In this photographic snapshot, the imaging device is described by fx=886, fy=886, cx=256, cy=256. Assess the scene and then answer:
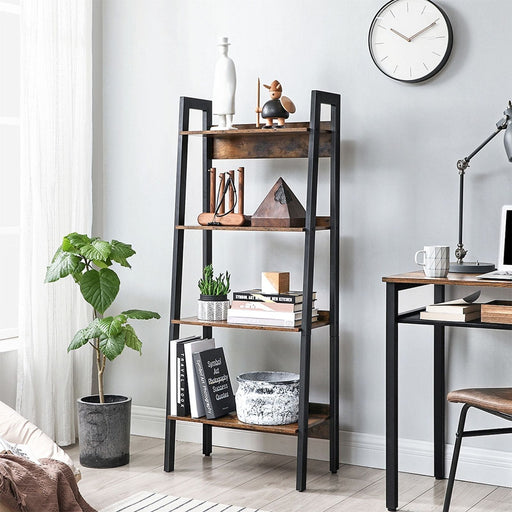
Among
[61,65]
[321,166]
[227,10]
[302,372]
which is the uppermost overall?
[227,10]

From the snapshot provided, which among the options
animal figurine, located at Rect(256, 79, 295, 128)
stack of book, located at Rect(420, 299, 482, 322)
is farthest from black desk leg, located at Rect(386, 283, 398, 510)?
animal figurine, located at Rect(256, 79, 295, 128)

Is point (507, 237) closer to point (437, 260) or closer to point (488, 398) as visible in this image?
Result: point (437, 260)

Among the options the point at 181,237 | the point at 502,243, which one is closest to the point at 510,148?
the point at 502,243

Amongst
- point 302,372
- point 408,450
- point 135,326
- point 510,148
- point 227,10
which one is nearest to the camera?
point 510,148

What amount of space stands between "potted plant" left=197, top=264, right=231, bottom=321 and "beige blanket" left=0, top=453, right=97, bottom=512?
0.85m

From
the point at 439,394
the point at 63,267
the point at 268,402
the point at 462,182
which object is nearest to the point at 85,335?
the point at 63,267

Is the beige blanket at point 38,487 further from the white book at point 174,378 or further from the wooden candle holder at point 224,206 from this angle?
the wooden candle holder at point 224,206

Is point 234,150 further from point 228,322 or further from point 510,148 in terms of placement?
point 510,148

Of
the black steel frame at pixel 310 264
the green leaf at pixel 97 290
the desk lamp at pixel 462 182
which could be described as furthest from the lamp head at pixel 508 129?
the green leaf at pixel 97 290

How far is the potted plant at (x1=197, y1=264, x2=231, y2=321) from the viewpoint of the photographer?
11.6 feet

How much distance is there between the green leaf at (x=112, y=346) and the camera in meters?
3.51

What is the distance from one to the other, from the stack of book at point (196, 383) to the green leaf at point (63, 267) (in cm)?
50

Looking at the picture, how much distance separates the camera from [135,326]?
417 centimetres

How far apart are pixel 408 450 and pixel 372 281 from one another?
0.69 meters
